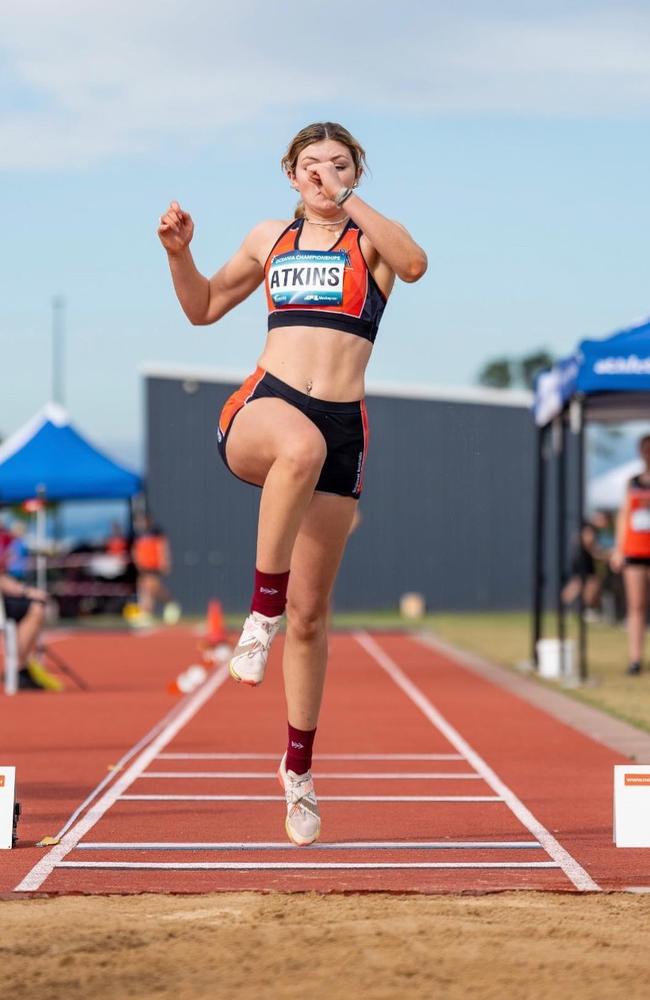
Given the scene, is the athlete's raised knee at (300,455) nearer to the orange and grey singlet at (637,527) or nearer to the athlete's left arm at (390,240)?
the athlete's left arm at (390,240)

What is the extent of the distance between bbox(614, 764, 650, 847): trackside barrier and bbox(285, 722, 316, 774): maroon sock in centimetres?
106

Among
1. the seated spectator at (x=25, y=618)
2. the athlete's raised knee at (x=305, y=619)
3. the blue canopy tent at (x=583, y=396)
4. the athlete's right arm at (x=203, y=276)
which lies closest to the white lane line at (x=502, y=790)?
the athlete's raised knee at (x=305, y=619)

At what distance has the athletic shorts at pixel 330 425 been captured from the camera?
5.30 metres

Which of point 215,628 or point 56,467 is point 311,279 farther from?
point 56,467

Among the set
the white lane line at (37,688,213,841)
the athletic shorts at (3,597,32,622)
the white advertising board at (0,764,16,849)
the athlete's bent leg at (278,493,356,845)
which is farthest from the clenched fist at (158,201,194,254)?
the athletic shorts at (3,597,32,622)

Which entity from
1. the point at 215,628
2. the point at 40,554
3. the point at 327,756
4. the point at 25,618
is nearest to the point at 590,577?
the point at 215,628

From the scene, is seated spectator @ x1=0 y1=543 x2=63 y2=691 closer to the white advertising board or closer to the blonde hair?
the white advertising board

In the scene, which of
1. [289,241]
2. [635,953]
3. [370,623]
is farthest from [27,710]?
[370,623]

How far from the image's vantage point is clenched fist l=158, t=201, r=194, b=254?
18.2 feet

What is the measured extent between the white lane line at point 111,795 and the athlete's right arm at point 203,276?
6.18 ft

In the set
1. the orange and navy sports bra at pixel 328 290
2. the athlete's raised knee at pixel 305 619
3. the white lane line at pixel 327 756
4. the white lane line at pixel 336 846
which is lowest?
the white lane line at pixel 327 756

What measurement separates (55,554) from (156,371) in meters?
6.26

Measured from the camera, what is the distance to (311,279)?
211 inches

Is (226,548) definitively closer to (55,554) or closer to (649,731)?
(55,554)
